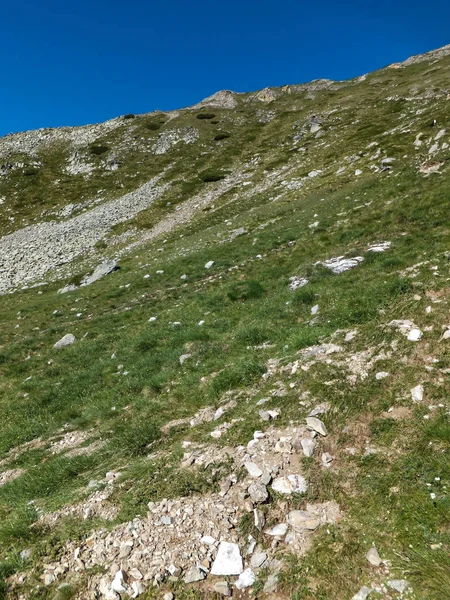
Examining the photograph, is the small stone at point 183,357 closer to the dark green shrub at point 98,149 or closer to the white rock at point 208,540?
the white rock at point 208,540

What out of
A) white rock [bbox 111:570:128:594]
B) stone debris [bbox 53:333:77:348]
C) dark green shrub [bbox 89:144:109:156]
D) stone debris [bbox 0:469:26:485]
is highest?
dark green shrub [bbox 89:144:109:156]

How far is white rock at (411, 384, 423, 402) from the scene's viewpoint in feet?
25.3

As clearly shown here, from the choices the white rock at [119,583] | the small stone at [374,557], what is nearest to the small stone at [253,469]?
the small stone at [374,557]

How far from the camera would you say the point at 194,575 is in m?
5.55

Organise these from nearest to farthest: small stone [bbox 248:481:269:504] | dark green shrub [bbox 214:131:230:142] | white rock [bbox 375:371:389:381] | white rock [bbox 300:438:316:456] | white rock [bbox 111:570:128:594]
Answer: white rock [bbox 111:570:128:594] → small stone [bbox 248:481:269:504] → white rock [bbox 300:438:316:456] → white rock [bbox 375:371:389:381] → dark green shrub [bbox 214:131:230:142]

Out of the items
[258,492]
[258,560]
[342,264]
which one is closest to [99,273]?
[342,264]

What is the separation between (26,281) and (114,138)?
3271 inches

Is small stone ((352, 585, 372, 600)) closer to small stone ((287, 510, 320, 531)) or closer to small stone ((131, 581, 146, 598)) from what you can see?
small stone ((287, 510, 320, 531))

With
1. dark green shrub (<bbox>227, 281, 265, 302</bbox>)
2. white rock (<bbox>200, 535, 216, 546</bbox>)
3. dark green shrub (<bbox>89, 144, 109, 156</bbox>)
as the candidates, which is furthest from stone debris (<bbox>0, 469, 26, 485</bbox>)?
dark green shrub (<bbox>89, 144, 109, 156</bbox>)

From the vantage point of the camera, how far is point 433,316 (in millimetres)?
10023

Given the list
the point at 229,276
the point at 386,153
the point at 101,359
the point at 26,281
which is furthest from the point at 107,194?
the point at 101,359

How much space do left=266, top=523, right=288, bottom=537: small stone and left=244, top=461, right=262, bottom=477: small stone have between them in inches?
41.6

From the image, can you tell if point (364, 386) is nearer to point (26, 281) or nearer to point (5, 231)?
point (26, 281)

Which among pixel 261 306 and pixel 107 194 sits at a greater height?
pixel 107 194
